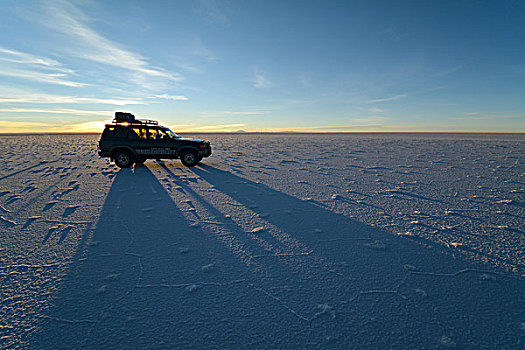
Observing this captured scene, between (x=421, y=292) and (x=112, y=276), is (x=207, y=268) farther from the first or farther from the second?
(x=421, y=292)

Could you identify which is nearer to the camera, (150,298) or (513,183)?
(150,298)

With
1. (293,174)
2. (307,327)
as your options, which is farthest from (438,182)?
(307,327)

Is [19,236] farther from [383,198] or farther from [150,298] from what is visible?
[383,198]

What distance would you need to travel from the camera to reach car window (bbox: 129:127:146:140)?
1079 cm

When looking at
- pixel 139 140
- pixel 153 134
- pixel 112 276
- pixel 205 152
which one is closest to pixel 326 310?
pixel 112 276

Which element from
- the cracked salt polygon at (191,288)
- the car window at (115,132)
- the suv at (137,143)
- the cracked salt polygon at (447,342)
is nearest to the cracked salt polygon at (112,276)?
the cracked salt polygon at (191,288)

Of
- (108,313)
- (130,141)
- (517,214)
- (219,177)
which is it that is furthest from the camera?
(130,141)

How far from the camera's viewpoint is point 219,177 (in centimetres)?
930

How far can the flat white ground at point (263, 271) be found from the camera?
2277mm

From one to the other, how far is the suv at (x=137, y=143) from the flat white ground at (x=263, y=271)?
4.41 metres

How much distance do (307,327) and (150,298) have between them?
1.72 m

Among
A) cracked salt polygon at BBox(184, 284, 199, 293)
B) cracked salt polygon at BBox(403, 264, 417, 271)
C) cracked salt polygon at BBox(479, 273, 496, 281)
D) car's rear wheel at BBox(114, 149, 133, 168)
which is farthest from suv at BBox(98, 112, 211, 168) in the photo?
cracked salt polygon at BBox(479, 273, 496, 281)

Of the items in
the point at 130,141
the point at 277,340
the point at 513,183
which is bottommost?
the point at 277,340

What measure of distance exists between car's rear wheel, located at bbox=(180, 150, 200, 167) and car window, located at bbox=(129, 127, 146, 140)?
72.7 inches
